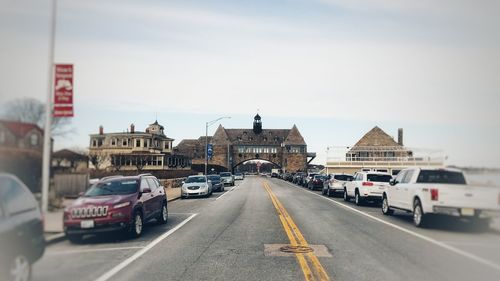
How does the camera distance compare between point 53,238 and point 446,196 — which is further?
point 446,196

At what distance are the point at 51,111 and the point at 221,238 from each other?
7.97 meters

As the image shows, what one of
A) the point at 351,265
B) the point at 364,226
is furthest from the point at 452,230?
the point at 351,265

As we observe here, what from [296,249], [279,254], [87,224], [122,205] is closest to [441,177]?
[296,249]

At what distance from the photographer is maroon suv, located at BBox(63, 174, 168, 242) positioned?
8.12 meters

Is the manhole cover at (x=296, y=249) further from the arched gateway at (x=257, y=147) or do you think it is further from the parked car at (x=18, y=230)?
the arched gateway at (x=257, y=147)

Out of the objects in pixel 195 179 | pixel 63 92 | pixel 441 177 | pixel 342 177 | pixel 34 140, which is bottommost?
pixel 195 179

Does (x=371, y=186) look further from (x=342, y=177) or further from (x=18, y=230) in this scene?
(x=18, y=230)

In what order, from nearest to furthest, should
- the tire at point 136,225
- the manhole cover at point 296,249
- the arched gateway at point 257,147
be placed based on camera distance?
the manhole cover at point 296,249
the tire at point 136,225
the arched gateway at point 257,147

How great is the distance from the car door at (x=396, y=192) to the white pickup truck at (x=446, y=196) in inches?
23.0

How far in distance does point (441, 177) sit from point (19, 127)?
12.8 meters

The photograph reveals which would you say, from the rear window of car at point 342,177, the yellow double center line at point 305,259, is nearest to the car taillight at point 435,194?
the yellow double center line at point 305,259

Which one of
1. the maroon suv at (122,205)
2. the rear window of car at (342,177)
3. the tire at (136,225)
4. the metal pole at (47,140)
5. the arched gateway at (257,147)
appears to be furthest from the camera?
the arched gateway at (257,147)

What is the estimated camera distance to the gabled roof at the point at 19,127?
3.90 metres

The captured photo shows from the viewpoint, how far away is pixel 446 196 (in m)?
13.0
